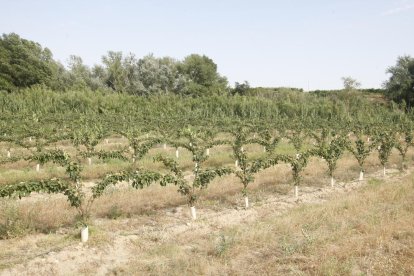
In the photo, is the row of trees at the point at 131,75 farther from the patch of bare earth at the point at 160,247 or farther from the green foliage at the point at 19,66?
the patch of bare earth at the point at 160,247

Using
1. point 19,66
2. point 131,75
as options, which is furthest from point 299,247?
point 131,75

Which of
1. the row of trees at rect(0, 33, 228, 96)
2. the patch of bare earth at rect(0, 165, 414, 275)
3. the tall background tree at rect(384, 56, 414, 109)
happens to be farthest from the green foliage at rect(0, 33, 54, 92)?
the tall background tree at rect(384, 56, 414, 109)

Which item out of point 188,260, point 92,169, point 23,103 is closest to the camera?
point 188,260

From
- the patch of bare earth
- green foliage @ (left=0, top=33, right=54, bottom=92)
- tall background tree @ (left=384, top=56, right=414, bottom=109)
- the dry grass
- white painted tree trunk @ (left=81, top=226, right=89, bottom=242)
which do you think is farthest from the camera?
tall background tree @ (left=384, top=56, right=414, bottom=109)

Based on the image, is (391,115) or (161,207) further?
(391,115)

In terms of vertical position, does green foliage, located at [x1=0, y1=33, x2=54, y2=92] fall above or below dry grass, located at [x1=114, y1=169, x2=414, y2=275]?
above

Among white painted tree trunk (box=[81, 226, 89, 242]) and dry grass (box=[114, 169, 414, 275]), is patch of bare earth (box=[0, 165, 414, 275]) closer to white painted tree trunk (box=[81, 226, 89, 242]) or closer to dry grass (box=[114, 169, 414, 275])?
dry grass (box=[114, 169, 414, 275])

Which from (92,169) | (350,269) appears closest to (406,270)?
(350,269)

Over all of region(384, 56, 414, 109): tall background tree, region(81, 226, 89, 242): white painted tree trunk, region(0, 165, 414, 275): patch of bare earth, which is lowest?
region(0, 165, 414, 275): patch of bare earth

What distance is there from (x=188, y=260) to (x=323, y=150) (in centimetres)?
1092

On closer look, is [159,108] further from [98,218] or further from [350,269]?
[350,269]

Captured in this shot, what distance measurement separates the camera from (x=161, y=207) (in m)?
15.5

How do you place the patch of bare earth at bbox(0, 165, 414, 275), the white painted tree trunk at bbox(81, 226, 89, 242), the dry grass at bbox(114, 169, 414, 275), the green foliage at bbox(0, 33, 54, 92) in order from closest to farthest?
the dry grass at bbox(114, 169, 414, 275) < the patch of bare earth at bbox(0, 165, 414, 275) < the white painted tree trunk at bbox(81, 226, 89, 242) < the green foliage at bbox(0, 33, 54, 92)

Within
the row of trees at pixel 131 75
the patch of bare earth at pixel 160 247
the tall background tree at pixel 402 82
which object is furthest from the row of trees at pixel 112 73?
the patch of bare earth at pixel 160 247
